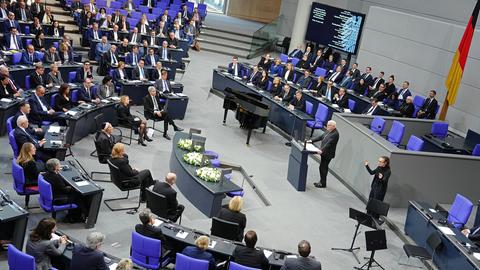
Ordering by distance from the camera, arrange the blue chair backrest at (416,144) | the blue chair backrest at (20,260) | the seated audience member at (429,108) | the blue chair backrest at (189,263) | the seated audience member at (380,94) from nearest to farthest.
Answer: the blue chair backrest at (20,260), the blue chair backrest at (189,263), the blue chair backrest at (416,144), the seated audience member at (429,108), the seated audience member at (380,94)

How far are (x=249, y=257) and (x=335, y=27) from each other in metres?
18.8

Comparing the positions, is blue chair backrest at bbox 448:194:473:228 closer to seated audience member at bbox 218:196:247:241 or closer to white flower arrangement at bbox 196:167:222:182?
seated audience member at bbox 218:196:247:241

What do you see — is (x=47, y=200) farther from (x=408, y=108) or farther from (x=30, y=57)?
(x=408, y=108)

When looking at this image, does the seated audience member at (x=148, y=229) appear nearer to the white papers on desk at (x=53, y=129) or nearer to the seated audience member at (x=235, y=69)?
the white papers on desk at (x=53, y=129)

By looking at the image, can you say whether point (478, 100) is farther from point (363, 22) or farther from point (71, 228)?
point (71, 228)

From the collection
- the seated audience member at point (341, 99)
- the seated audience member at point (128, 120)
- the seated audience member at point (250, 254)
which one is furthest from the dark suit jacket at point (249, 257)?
the seated audience member at point (341, 99)

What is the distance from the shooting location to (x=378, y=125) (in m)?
16.0

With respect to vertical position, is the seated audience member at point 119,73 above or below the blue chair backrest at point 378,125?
below

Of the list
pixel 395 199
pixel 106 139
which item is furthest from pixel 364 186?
pixel 106 139

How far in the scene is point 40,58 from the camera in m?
17.2

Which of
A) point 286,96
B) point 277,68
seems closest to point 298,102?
point 286,96

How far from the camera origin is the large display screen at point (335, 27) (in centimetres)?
2441

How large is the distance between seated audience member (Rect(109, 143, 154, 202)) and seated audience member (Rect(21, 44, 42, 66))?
6958 mm

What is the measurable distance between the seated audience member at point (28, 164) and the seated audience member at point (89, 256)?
10.4 feet
